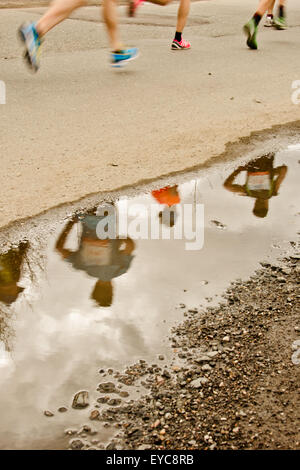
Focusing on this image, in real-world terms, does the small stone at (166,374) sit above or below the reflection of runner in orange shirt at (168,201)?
above

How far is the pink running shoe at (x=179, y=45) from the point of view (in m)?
8.51

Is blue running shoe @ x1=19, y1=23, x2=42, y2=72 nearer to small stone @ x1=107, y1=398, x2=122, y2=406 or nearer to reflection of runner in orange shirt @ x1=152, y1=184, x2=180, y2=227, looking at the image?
reflection of runner in orange shirt @ x1=152, y1=184, x2=180, y2=227

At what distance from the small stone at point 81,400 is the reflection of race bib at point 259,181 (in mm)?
2378


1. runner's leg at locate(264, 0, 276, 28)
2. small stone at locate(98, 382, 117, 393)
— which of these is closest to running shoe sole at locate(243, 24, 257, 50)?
runner's leg at locate(264, 0, 276, 28)

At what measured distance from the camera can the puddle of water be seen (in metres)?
2.64

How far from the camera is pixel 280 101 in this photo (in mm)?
6582

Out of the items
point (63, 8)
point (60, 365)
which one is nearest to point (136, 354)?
point (60, 365)

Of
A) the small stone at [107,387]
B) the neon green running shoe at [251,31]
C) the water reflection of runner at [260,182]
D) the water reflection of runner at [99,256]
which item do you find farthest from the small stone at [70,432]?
the neon green running shoe at [251,31]

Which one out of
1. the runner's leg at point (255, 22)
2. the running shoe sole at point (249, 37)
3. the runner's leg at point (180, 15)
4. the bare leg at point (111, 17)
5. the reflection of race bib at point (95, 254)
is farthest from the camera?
the running shoe sole at point (249, 37)

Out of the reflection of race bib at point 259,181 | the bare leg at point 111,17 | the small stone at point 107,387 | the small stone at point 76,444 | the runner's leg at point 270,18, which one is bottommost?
the runner's leg at point 270,18

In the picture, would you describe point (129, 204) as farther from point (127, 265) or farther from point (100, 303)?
point (100, 303)

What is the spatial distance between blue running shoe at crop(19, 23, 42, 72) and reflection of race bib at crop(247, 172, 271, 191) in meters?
2.07

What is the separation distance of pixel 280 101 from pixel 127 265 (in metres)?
3.55

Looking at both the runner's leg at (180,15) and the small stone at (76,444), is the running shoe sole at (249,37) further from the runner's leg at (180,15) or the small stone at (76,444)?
the small stone at (76,444)
